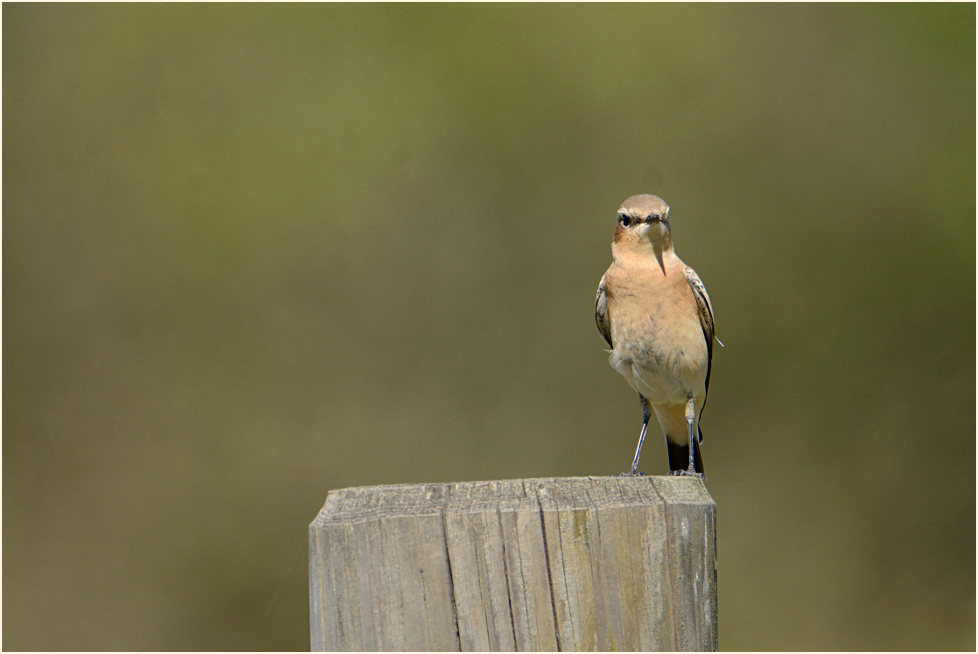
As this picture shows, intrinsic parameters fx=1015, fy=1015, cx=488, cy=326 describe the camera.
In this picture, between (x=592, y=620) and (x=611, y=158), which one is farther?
(x=611, y=158)

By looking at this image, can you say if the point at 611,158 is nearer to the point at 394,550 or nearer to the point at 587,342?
the point at 587,342

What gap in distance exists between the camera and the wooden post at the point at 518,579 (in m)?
2.36

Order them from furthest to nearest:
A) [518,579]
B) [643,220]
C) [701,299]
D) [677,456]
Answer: [677,456]
[701,299]
[643,220]
[518,579]

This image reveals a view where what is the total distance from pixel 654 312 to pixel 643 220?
511 mm

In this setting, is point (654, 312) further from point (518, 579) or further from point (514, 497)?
point (518, 579)

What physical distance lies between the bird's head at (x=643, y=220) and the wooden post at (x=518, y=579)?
265cm

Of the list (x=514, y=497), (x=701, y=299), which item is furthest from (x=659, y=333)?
(x=514, y=497)

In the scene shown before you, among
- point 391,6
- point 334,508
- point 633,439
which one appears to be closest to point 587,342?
point 633,439

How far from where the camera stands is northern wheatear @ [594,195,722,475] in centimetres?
504

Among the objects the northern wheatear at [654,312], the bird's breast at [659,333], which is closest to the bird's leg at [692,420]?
the northern wheatear at [654,312]

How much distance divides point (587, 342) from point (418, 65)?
9.84 feet

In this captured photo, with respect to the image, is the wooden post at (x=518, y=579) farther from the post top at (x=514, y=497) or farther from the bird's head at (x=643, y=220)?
the bird's head at (x=643, y=220)

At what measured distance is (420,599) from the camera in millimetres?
2373

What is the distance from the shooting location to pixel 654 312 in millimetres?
5160
